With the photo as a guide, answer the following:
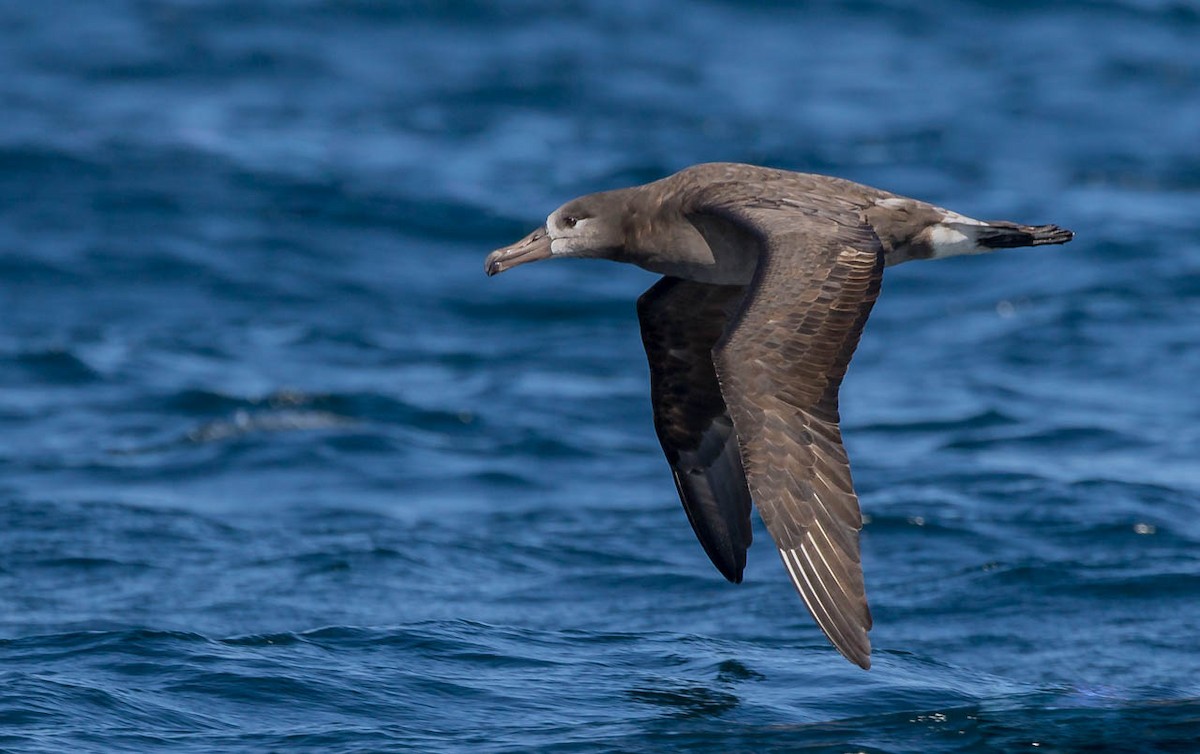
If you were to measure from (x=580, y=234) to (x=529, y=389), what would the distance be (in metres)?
6.50

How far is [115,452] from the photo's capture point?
13852 millimetres

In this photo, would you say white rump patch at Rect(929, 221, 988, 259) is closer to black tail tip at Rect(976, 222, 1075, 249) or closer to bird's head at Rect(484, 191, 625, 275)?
black tail tip at Rect(976, 222, 1075, 249)

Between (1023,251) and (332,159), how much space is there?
7557 millimetres

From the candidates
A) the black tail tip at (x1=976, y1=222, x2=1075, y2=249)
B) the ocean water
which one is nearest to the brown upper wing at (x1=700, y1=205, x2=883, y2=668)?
the ocean water

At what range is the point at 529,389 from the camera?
15.5 metres

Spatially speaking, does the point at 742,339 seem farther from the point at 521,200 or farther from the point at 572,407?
the point at 521,200

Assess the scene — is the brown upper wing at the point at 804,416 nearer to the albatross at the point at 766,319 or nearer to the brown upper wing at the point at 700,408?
the albatross at the point at 766,319

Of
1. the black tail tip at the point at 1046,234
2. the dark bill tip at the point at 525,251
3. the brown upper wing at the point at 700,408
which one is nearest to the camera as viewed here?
the black tail tip at the point at 1046,234

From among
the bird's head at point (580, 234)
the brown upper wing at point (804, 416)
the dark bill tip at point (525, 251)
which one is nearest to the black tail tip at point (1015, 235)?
the brown upper wing at point (804, 416)

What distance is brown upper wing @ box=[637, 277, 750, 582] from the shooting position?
9367 mm

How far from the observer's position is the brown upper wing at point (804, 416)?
7316mm

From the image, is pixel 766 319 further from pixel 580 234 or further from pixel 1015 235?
pixel 1015 235

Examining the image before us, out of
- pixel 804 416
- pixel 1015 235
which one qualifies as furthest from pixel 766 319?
pixel 1015 235

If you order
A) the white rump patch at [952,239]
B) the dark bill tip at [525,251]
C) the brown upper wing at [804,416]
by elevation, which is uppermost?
the white rump patch at [952,239]
